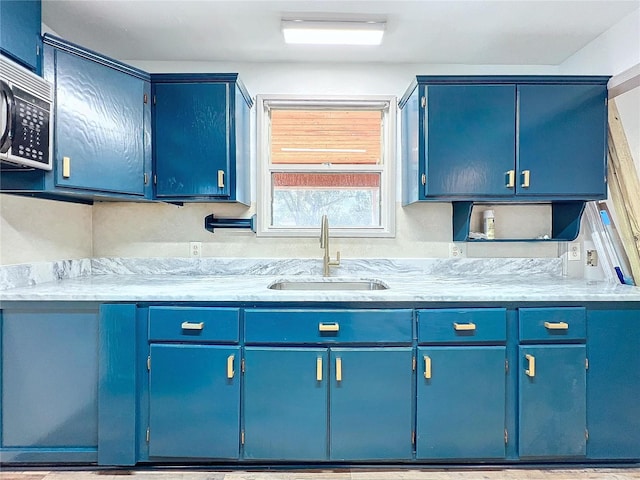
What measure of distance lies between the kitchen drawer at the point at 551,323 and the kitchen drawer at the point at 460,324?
111mm

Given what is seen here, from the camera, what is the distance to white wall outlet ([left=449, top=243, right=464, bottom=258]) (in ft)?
8.76

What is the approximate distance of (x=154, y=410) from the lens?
6.24 feet

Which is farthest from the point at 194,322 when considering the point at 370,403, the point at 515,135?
the point at 515,135

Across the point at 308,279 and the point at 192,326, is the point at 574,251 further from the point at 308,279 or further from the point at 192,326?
the point at 192,326

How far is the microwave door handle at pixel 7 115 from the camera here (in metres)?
1.59

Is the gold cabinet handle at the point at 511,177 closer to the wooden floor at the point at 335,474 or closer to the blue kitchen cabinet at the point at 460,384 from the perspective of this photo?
the blue kitchen cabinet at the point at 460,384

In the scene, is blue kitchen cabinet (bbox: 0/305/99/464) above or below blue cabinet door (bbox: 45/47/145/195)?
below

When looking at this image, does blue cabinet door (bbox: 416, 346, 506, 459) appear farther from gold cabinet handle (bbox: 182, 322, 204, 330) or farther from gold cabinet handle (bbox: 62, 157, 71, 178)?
gold cabinet handle (bbox: 62, 157, 71, 178)

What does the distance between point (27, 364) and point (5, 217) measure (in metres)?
0.77

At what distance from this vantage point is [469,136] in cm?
226

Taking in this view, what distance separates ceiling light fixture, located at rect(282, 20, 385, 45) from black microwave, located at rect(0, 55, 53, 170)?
1285 mm

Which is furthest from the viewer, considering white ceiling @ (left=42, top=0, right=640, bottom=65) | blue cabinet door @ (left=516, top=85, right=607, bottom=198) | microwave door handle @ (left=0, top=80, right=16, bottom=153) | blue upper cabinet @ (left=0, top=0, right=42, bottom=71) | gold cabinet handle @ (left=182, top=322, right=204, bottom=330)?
blue cabinet door @ (left=516, top=85, right=607, bottom=198)

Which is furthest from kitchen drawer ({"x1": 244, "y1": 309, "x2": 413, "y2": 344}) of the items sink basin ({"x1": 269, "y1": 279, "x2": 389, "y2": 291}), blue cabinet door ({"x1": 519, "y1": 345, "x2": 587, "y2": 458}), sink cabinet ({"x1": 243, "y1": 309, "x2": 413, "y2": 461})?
blue cabinet door ({"x1": 519, "y1": 345, "x2": 587, "y2": 458})

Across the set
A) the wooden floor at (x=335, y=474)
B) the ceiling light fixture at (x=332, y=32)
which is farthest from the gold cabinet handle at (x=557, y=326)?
the ceiling light fixture at (x=332, y=32)
